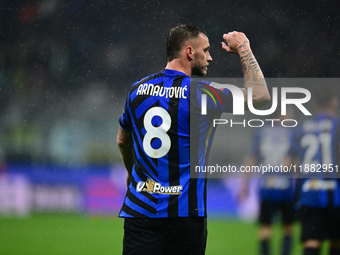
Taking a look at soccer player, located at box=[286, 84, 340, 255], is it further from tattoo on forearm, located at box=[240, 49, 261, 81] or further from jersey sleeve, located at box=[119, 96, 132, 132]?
jersey sleeve, located at box=[119, 96, 132, 132]

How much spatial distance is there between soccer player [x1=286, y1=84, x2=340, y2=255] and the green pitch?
0.90m

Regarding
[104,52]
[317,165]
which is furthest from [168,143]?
[104,52]

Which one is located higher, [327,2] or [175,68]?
[327,2]

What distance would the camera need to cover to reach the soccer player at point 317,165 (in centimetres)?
222

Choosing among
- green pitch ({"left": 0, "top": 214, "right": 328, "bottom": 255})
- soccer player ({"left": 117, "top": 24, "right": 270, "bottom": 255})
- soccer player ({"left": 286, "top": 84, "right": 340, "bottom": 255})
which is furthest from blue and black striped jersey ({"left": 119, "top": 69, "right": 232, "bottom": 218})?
green pitch ({"left": 0, "top": 214, "right": 328, "bottom": 255})

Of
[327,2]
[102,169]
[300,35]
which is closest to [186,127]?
[102,169]

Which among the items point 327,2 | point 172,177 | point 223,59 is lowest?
point 172,177

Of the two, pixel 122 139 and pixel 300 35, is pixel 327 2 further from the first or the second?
pixel 122 139

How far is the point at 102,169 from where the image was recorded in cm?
546

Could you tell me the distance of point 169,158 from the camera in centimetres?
116

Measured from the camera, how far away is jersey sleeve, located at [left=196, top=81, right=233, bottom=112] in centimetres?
122

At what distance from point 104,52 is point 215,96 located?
6.51m

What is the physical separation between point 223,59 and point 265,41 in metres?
1.09

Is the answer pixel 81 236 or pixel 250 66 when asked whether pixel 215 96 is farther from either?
pixel 81 236
